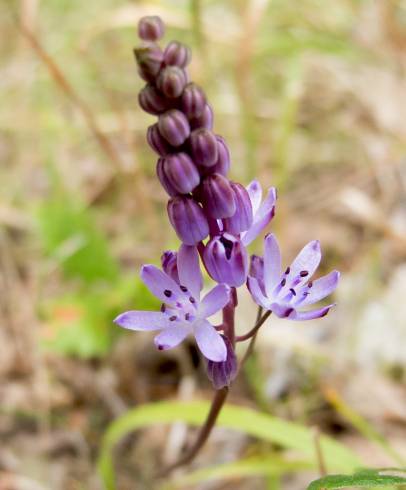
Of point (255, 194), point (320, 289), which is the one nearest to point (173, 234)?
point (255, 194)

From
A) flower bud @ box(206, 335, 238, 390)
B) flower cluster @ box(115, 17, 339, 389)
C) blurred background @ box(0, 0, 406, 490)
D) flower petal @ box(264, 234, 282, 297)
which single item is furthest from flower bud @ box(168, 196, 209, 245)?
blurred background @ box(0, 0, 406, 490)

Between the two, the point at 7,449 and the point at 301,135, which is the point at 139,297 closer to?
the point at 7,449

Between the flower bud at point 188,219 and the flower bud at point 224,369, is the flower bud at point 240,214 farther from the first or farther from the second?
the flower bud at point 224,369

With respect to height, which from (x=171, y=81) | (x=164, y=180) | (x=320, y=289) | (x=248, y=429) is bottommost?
(x=248, y=429)

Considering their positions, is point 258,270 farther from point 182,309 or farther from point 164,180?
point 164,180

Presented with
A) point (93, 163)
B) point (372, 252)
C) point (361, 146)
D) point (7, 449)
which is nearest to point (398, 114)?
point (361, 146)

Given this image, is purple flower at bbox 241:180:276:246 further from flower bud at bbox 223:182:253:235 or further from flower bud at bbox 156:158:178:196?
flower bud at bbox 156:158:178:196

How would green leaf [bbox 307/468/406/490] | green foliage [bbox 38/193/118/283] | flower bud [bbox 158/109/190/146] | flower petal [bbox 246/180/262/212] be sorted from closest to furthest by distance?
1. green leaf [bbox 307/468/406/490]
2. flower bud [bbox 158/109/190/146]
3. flower petal [bbox 246/180/262/212]
4. green foliage [bbox 38/193/118/283]
